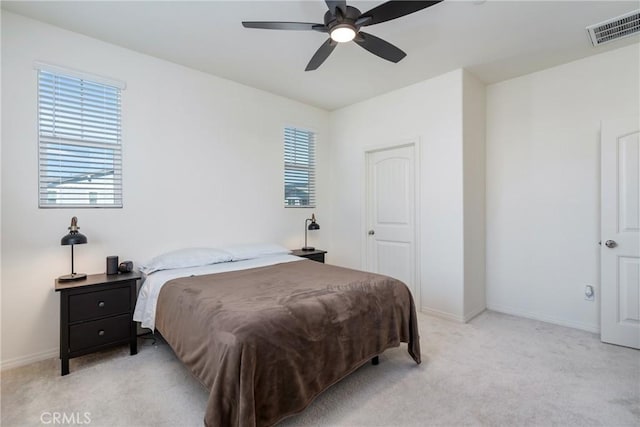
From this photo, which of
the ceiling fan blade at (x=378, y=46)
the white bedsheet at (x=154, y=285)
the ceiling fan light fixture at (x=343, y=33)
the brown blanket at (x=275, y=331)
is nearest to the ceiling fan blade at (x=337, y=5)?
the ceiling fan light fixture at (x=343, y=33)

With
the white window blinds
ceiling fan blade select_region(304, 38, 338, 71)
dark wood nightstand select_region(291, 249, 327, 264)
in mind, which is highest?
ceiling fan blade select_region(304, 38, 338, 71)

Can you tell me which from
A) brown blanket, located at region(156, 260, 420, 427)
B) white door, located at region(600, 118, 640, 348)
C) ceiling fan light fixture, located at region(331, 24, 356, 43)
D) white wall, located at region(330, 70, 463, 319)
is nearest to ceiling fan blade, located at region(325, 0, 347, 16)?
ceiling fan light fixture, located at region(331, 24, 356, 43)

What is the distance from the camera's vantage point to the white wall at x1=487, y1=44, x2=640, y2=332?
3074 mm

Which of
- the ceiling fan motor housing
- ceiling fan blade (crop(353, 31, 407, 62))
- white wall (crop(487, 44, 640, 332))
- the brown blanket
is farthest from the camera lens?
white wall (crop(487, 44, 640, 332))

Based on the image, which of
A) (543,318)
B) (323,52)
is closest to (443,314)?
(543,318)

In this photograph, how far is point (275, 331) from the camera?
1610mm

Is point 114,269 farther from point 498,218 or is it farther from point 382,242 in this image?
point 498,218

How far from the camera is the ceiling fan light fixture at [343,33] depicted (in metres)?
2.01

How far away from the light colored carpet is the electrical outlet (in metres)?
0.53

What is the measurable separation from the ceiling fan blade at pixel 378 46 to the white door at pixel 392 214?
163 cm

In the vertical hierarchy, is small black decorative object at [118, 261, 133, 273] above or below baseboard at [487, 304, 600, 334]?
above

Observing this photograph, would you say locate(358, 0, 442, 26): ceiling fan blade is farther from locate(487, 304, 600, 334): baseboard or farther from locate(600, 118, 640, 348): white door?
locate(487, 304, 600, 334): baseboard

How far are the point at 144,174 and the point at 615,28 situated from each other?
455cm

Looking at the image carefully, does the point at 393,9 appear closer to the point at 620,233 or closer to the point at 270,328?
the point at 270,328
